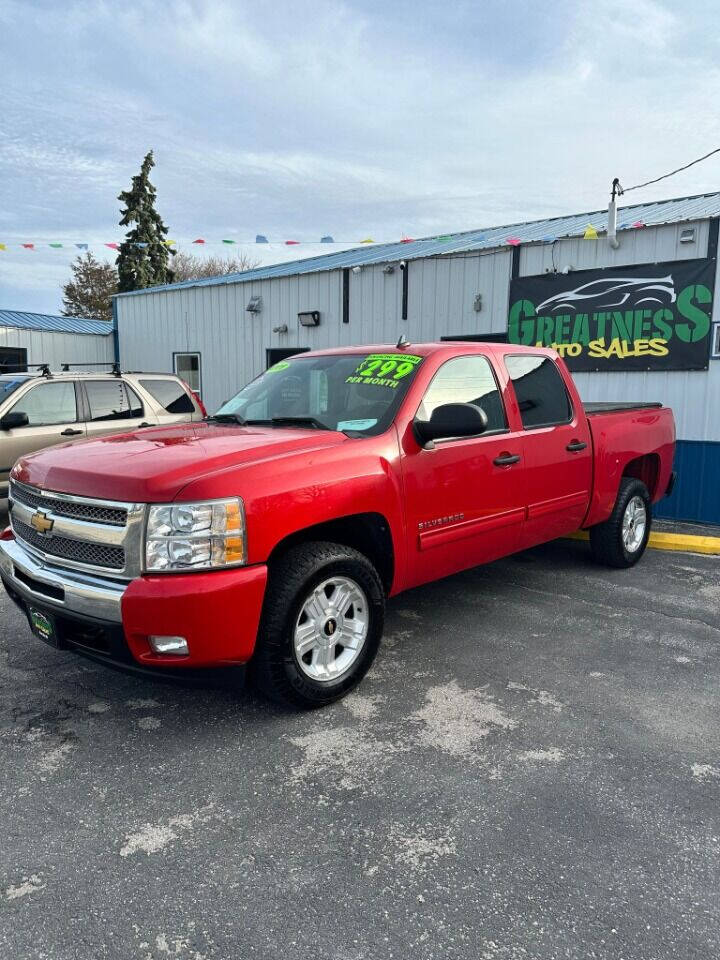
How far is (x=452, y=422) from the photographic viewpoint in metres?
3.77

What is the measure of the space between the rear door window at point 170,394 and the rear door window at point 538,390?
5123 mm

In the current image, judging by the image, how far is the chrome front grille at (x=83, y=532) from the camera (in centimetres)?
295

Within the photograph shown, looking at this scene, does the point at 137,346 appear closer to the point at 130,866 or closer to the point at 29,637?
the point at 29,637

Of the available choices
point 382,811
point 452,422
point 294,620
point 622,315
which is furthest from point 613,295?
point 382,811

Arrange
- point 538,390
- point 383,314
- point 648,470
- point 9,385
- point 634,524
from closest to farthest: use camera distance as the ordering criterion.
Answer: point 538,390 < point 634,524 < point 648,470 < point 9,385 < point 383,314

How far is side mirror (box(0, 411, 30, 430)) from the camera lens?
7.46 m

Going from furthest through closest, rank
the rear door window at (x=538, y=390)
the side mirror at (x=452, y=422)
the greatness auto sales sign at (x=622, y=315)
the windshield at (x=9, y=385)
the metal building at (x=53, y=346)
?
1. the metal building at (x=53, y=346)
2. the greatness auto sales sign at (x=622, y=315)
3. the windshield at (x=9, y=385)
4. the rear door window at (x=538, y=390)
5. the side mirror at (x=452, y=422)

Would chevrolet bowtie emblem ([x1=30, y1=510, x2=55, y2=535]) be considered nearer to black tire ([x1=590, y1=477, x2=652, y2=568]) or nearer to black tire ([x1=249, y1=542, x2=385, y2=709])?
black tire ([x1=249, y1=542, x2=385, y2=709])

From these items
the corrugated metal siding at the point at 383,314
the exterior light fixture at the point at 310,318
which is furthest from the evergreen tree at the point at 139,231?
the exterior light fixture at the point at 310,318

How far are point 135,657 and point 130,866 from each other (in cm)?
84

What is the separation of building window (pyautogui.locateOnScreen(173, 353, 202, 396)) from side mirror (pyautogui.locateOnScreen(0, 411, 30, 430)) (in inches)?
306

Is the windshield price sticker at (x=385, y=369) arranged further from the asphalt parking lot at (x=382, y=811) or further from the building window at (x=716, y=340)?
the building window at (x=716, y=340)

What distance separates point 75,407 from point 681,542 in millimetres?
6843

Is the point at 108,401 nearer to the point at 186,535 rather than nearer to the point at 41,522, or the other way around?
the point at 41,522
